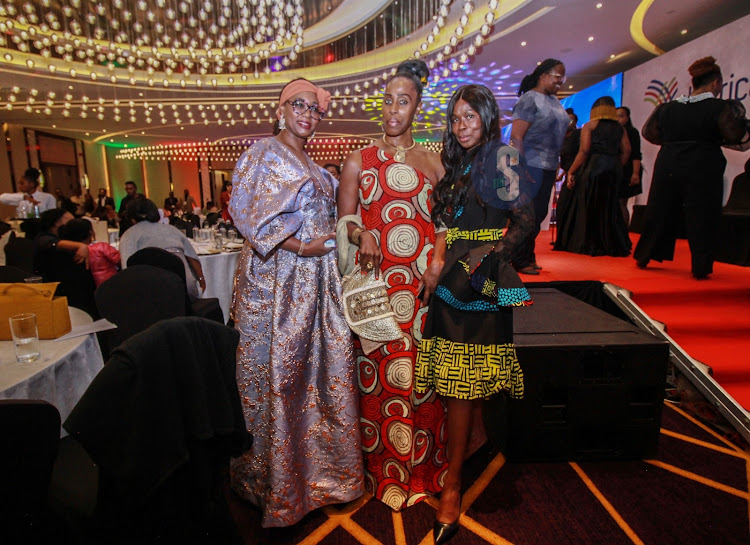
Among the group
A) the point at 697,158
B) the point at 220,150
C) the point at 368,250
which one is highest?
the point at 220,150

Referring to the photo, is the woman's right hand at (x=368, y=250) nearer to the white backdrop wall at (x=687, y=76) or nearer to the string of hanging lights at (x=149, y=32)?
the string of hanging lights at (x=149, y=32)

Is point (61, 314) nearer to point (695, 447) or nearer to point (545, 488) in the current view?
point (545, 488)

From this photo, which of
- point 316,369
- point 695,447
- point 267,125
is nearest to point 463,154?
point 316,369

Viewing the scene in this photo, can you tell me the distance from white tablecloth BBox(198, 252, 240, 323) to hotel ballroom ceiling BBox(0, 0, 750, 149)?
2810mm

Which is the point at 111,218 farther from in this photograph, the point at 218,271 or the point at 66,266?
the point at 66,266

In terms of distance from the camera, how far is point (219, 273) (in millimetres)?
4410

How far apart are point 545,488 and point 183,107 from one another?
11.3 meters

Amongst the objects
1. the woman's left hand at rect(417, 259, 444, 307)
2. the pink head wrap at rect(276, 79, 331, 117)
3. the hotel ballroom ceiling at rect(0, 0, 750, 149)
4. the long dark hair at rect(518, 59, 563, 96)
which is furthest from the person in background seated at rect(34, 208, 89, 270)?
the long dark hair at rect(518, 59, 563, 96)

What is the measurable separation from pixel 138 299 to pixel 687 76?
7.70 m

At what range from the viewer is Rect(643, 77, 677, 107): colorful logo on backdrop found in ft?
22.5

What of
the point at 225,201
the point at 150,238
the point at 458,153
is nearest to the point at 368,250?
the point at 458,153

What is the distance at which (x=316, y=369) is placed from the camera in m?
1.81

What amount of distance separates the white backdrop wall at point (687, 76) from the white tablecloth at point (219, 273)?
6203 millimetres

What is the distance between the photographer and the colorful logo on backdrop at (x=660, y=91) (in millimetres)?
6848
